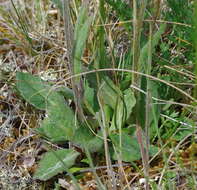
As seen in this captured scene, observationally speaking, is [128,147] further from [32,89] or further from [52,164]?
[32,89]

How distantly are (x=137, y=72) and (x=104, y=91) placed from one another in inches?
10.0

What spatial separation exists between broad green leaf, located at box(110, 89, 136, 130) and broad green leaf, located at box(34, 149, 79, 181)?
0.54 feet

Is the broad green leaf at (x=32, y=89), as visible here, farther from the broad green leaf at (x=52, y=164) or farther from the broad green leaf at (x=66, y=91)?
the broad green leaf at (x=52, y=164)

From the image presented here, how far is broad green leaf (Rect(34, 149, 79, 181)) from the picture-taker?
1.32 m

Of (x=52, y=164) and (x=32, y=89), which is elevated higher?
(x=32, y=89)

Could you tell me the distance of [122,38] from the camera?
1701 millimetres

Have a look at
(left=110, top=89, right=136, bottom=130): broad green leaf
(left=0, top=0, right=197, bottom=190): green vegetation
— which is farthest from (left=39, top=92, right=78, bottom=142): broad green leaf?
(left=110, top=89, right=136, bottom=130): broad green leaf

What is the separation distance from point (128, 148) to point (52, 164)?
0.79 feet

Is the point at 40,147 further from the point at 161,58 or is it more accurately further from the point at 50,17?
the point at 50,17

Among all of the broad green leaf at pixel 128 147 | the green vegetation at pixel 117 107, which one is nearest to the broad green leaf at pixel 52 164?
the green vegetation at pixel 117 107

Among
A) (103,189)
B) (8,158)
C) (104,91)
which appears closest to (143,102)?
(104,91)

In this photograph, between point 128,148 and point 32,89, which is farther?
point 32,89

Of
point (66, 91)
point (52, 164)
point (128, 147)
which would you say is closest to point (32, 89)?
point (66, 91)

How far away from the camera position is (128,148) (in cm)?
134
